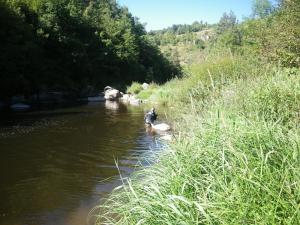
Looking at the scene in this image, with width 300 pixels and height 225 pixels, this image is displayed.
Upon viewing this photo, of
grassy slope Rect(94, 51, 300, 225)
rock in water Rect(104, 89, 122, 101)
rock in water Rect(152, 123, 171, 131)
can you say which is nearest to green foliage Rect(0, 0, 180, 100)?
rock in water Rect(104, 89, 122, 101)

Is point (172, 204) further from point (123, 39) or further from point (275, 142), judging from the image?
point (123, 39)

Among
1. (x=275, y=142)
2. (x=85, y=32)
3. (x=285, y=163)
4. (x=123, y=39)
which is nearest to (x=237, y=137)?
(x=275, y=142)

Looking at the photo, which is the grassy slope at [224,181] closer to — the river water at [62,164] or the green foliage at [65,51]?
the river water at [62,164]

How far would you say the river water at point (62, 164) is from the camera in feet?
26.3

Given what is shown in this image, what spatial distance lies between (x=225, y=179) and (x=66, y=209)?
5.04m

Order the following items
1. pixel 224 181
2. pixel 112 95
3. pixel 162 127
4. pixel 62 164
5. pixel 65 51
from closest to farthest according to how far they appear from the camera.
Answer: pixel 224 181 < pixel 62 164 < pixel 162 127 < pixel 112 95 < pixel 65 51

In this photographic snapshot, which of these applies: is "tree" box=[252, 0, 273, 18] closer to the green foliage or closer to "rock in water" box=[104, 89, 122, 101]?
the green foliage

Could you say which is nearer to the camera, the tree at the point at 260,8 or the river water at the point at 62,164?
the river water at the point at 62,164

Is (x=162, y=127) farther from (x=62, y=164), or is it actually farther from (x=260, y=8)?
(x=260, y=8)

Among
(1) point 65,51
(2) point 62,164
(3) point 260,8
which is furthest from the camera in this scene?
(3) point 260,8

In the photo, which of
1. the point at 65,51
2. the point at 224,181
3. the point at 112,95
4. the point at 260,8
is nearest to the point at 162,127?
the point at 224,181

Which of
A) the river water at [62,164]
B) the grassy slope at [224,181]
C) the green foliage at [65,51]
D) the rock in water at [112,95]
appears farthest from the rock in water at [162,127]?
the rock in water at [112,95]

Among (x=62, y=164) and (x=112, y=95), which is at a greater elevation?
(x=62, y=164)

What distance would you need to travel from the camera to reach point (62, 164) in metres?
11.8
